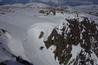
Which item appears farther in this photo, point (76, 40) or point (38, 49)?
point (38, 49)

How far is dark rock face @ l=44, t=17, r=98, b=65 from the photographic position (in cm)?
2292

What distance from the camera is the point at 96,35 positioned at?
2706cm

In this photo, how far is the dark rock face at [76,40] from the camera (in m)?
22.9

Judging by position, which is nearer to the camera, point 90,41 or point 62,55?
point 62,55

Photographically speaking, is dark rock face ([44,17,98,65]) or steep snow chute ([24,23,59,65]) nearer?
dark rock face ([44,17,98,65])

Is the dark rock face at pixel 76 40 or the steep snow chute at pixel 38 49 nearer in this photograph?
the dark rock face at pixel 76 40

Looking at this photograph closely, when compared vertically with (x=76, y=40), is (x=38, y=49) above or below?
below

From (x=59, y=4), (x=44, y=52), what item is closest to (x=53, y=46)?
(x=44, y=52)

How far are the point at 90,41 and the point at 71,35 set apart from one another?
236 cm

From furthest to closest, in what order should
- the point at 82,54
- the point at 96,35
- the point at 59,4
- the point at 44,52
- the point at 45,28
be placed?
the point at 59,4
the point at 45,28
the point at 96,35
the point at 44,52
the point at 82,54

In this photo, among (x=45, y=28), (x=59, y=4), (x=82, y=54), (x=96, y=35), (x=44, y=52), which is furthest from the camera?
(x=59, y=4)

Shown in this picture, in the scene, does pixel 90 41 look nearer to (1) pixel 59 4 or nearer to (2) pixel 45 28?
(2) pixel 45 28

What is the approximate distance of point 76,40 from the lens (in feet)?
82.5

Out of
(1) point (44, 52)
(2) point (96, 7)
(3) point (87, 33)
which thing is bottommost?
(2) point (96, 7)
